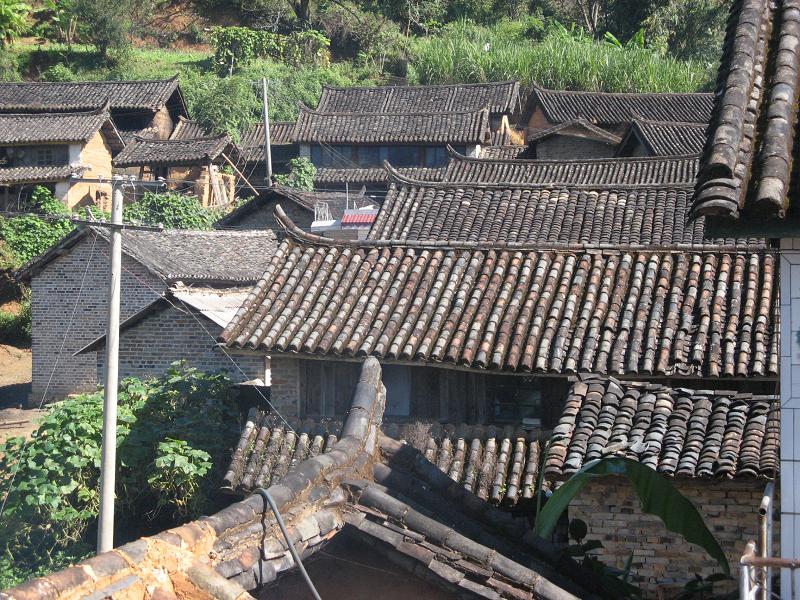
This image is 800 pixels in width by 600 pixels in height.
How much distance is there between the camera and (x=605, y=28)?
61.7 meters

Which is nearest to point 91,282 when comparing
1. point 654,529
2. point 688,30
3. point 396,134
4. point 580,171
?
point 580,171

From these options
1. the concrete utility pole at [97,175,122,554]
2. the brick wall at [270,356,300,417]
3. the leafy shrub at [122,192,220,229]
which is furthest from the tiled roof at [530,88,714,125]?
the concrete utility pole at [97,175,122,554]

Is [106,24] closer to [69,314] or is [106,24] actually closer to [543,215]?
[69,314]

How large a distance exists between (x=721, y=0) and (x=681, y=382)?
5030 centimetres

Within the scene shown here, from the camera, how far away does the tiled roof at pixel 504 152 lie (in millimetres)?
41875

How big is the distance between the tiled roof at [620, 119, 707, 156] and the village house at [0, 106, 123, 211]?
1981 cm

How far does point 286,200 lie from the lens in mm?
35562

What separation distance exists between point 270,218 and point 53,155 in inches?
393

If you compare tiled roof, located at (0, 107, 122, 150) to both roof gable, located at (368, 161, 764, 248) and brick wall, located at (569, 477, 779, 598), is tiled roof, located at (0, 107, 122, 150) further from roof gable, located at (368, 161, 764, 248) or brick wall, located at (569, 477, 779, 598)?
brick wall, located at (569, 477, 779, 598)

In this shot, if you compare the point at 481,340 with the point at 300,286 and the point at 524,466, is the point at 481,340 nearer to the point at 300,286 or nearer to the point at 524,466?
the point at 524,466

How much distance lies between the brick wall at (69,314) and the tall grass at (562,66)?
1211 inches

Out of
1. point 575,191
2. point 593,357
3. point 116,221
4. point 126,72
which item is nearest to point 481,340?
point 593,357

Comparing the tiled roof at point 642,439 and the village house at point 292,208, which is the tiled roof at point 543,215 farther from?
the village house at point 292,208

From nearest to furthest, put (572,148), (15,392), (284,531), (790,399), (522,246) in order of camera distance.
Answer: (284,531) → (790,399) → (522,246) → (15,392) → (572,148)
